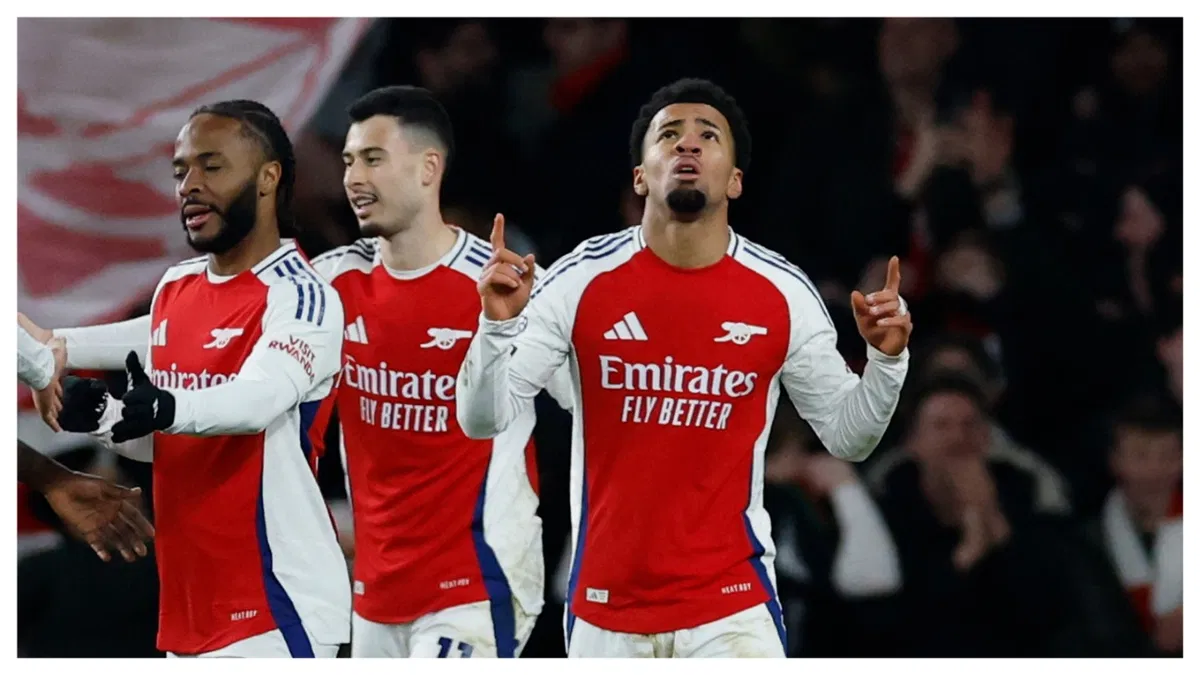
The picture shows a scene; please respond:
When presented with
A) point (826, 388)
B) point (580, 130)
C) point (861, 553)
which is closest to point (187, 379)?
point (826, 388)

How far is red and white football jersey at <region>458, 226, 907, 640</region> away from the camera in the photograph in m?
4.60

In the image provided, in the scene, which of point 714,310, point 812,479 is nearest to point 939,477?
point 812,479

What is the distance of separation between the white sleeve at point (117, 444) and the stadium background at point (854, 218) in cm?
156

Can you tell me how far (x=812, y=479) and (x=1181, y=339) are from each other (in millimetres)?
2022

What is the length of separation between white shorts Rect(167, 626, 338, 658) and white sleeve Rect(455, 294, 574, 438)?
681mm

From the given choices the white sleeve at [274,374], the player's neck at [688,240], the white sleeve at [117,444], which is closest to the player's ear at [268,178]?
the white sleeve at [274,374]

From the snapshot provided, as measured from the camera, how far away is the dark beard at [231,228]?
182 inches

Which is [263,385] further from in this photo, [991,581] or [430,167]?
[991,581]

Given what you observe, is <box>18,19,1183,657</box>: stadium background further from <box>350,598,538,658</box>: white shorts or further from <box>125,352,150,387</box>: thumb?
<box>125,352,150,387</box>: thumb

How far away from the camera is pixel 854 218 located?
742cm

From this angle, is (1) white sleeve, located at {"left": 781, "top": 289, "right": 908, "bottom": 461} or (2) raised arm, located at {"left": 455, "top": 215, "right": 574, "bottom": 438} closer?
(2) raised arm, located at {"left": 455, "top": 215, "right": 574, "bottom": 438}

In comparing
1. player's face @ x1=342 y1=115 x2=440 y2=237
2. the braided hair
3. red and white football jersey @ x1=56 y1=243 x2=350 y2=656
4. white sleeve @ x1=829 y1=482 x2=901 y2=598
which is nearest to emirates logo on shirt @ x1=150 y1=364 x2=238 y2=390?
red and white football jersey @ x1=56 y1=243 x2=350 y2=656

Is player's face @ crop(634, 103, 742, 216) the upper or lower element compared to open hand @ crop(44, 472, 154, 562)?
upper

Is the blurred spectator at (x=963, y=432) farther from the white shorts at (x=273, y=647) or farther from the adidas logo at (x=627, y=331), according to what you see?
the white shorts at (x=273, y=647)
